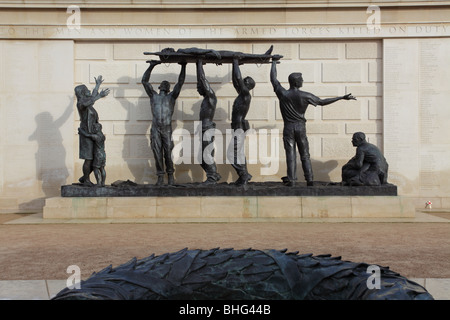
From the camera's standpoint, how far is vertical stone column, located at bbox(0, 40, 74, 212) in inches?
512

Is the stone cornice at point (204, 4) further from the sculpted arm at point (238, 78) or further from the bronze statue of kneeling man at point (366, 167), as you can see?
the bronze statue of kneeling man at point (366, 167)

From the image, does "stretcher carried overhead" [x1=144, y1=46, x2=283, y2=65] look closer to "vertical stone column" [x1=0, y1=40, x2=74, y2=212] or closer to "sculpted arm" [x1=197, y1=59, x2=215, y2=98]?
"sculpted arm" [x1=197, y1=59, x2=215, y2=98]

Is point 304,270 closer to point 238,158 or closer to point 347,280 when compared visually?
point 347,280

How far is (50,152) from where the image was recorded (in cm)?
1308

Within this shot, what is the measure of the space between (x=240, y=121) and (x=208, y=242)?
4.64 m

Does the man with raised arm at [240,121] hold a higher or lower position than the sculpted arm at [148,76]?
lower

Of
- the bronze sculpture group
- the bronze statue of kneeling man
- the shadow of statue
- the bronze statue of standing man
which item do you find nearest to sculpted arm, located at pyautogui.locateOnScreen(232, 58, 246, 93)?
the bronze sculpture group

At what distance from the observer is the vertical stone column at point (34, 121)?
13008 mm

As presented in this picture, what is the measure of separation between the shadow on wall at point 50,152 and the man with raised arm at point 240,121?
5.01 metres

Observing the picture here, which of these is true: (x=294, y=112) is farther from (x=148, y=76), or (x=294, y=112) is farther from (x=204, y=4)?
(x=204, y=4)

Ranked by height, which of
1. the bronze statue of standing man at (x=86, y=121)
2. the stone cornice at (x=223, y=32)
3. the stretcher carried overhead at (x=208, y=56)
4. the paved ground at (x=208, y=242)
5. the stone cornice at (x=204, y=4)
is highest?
the stone cornice at (x=204, y=4)

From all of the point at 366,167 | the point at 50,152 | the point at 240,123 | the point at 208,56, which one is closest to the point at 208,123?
the point at 240,123

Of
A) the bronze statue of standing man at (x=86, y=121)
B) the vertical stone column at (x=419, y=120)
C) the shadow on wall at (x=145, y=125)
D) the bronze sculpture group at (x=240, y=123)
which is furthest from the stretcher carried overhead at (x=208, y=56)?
the vertical stone column at (x=419, y=120)
